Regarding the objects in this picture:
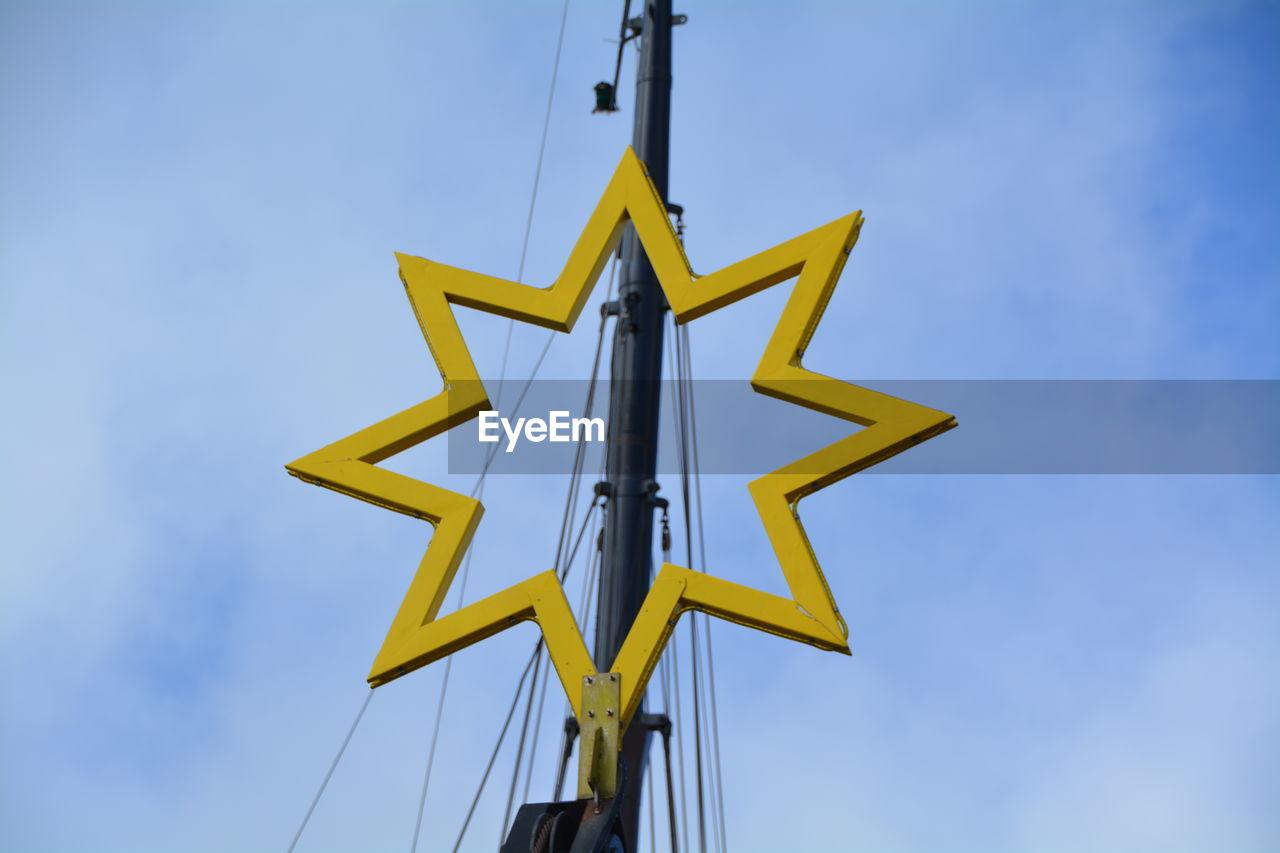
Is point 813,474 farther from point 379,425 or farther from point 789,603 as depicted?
point 379,425

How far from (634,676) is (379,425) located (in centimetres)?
199

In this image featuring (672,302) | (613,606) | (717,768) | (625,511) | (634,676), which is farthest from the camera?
(717,768)

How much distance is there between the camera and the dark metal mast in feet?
25.1

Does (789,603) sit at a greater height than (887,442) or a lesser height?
lesser

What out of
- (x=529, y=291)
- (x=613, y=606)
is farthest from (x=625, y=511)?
(x=529, y=291)

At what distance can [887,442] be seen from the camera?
577 centimetres

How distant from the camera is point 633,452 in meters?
8.40

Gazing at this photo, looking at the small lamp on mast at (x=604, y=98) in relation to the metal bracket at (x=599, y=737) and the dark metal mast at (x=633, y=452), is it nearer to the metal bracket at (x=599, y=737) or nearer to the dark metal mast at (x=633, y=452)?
the dark metal mast at (x=633, y=452)

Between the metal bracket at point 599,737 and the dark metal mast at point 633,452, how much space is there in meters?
1.99

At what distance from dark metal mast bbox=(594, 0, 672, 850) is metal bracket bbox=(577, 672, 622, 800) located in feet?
6.51
